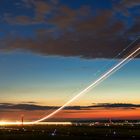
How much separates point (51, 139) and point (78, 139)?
704 centimetres

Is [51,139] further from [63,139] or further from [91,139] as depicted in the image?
[91,139]

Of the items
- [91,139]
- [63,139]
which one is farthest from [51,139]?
[91,139]

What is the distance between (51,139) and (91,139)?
417 inches

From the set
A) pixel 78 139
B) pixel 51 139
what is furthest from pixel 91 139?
pixel 51 139

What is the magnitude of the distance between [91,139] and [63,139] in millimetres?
7915

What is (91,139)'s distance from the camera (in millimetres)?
85688

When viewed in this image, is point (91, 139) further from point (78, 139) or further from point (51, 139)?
point (51, 139)

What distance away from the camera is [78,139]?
87.6 metres

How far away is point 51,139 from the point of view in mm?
89625

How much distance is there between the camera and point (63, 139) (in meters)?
89.7

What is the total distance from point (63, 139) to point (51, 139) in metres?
3.01

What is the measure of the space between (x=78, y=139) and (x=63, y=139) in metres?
4.30
